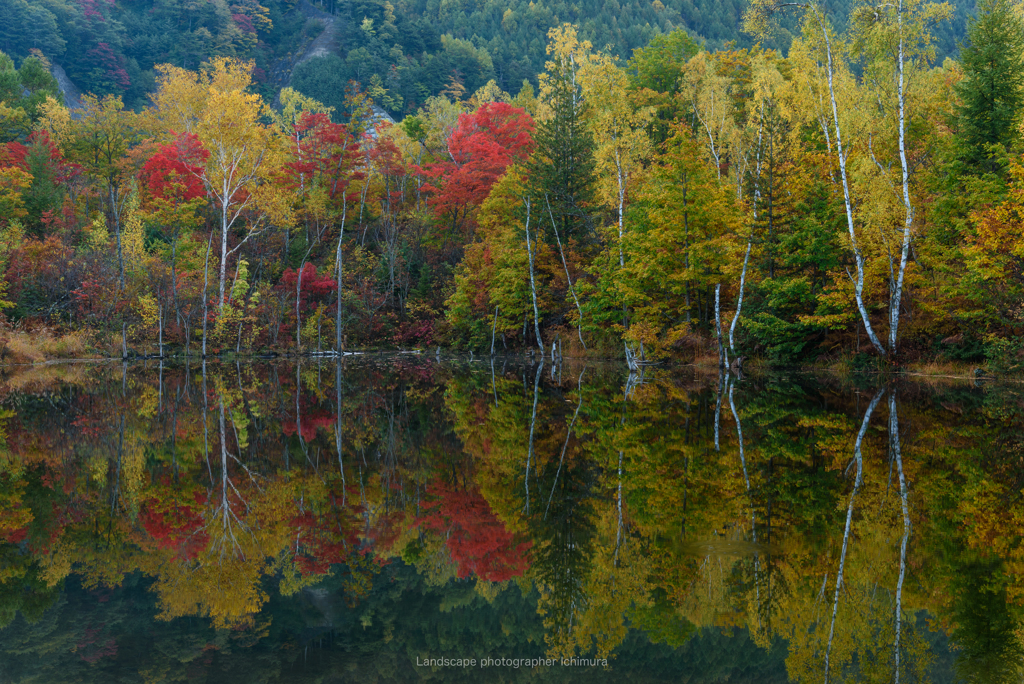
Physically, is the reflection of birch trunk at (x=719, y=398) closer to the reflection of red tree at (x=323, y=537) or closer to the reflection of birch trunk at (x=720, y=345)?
the reflection of birch trunk at (x=720, y=345)

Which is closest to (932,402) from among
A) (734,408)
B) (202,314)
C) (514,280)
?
(734,408)

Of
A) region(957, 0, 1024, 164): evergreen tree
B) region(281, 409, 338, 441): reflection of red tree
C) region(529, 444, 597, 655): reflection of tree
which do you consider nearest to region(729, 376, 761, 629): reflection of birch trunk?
region(529, 444, 597, 655): reflection of tree

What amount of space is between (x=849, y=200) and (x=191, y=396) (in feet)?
70.4

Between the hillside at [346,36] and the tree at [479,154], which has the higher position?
the hillside at [346,36]

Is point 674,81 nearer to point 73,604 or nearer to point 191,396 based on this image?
point 191,396

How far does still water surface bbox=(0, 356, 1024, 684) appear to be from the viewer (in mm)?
3977

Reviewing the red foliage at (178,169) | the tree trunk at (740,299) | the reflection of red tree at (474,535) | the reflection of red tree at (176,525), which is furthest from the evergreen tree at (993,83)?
the red foliage at (178,169)

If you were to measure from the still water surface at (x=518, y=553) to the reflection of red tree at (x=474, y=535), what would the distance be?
35mm

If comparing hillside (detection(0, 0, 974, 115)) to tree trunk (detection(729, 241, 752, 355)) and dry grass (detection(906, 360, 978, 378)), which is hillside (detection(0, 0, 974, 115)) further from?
dry grass (detection(906, 360, 978, 378))

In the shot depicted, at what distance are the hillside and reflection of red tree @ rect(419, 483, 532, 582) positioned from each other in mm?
72908

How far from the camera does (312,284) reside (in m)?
42.2

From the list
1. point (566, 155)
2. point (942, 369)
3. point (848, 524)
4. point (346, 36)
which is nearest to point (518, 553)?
point (848, 524)

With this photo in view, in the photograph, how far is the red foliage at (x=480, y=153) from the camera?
4184cm

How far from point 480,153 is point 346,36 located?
57605 mm
